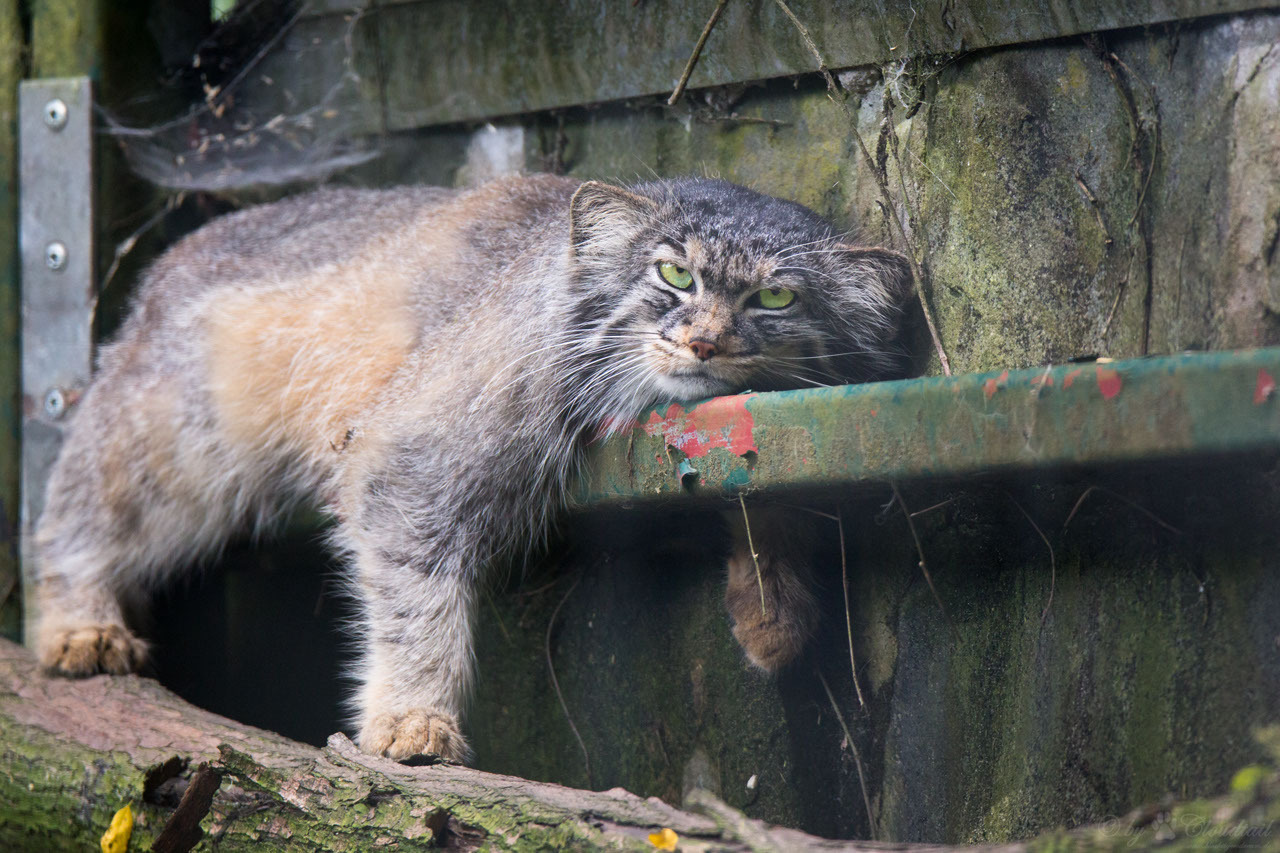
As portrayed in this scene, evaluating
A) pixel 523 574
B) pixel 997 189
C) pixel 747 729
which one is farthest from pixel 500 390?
pixel 997 189

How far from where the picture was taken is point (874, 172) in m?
2.65

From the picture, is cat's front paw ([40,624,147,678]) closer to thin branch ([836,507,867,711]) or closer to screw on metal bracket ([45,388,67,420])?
screw on metal bracket ([45,388,67,420])

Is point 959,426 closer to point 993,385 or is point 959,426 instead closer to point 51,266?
point 993,385

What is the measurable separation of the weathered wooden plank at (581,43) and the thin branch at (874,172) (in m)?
0.03

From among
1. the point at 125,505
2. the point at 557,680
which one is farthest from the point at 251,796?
the point at 125,505

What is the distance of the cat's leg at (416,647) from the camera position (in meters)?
2.71

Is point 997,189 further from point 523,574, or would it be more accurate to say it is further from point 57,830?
point 57,830

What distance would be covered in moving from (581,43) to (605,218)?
2.63 feet

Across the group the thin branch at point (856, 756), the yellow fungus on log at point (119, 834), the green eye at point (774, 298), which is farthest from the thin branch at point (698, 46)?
the yellow fungus on log at point (119, 834)

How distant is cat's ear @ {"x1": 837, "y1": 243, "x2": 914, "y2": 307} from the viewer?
253 cm

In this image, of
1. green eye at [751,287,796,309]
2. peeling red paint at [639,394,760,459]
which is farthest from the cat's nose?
green eye at [751,287,796,309]

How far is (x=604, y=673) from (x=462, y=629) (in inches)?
16.3

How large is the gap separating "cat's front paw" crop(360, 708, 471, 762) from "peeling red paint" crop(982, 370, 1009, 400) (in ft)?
5.09

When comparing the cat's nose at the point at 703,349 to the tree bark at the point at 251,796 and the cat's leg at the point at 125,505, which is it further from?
the cat's leg at the point at 125,505
